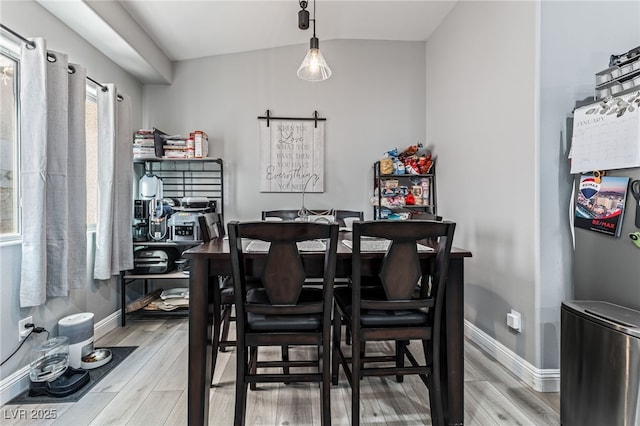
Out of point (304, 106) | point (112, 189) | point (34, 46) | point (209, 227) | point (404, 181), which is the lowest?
point (209, 227)

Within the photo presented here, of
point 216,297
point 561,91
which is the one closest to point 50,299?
point 216,297

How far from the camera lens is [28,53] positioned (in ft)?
5.83

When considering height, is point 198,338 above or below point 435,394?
above

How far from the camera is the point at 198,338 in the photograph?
1.43 meters

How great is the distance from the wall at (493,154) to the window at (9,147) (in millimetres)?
3073

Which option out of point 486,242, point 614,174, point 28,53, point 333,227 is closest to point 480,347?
point 486,242

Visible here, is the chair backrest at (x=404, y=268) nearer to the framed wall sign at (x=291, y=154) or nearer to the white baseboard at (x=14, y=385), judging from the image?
the white baseboard at (x=14, y=385)

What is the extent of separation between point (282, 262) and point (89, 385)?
1.58m

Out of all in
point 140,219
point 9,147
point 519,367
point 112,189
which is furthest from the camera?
point 140,219

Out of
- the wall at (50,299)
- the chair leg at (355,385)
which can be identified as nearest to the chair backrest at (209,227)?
the wall at (50,299)

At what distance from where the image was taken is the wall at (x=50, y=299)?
175 centimetres

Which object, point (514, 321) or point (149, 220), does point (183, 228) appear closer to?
point (149, 220)

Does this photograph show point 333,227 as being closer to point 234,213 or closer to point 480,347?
point 480,347

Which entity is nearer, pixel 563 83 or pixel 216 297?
pixel 216 297
